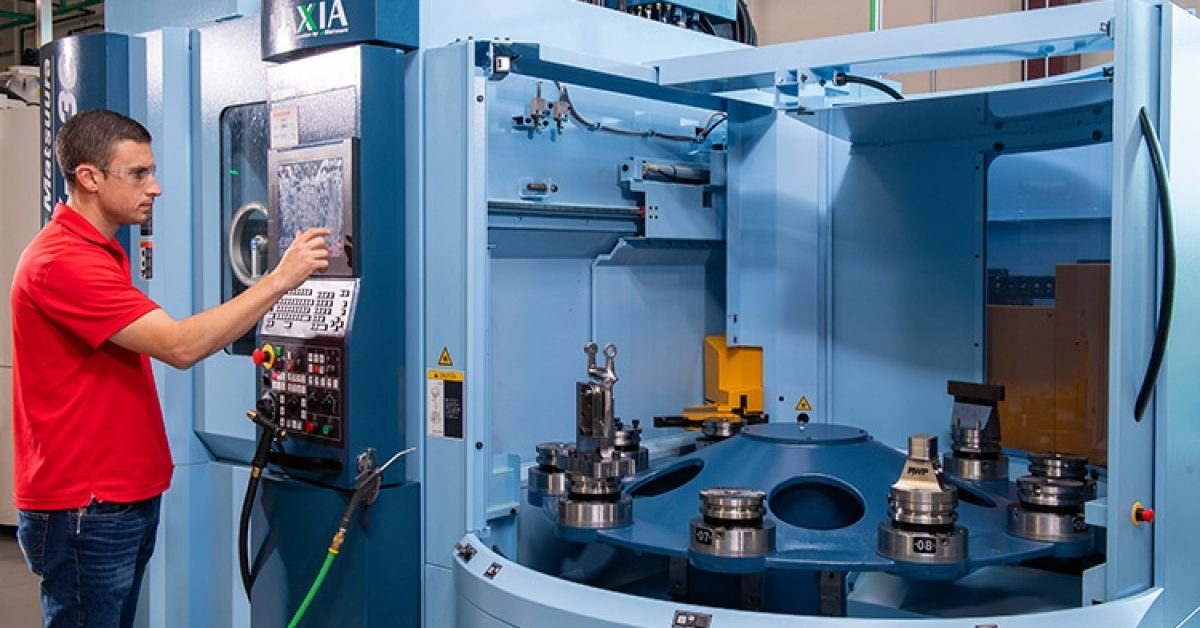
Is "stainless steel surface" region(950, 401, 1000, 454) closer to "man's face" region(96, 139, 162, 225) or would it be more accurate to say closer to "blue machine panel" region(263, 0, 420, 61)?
"blue machine panel" region(263, 0, 420, 61)

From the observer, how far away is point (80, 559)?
2270 millimetres

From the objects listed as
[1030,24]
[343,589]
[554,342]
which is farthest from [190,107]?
[1030,24]

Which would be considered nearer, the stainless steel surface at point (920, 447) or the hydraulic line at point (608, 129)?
the stainless steel surface at point (920, 447)

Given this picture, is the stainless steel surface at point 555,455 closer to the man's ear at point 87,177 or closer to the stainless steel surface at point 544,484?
the stainless steel surface at point 544,484

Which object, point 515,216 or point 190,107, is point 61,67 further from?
point 515,216

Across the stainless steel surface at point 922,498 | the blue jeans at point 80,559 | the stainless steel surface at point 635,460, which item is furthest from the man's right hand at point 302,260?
the stainless steel surface at point 922,498

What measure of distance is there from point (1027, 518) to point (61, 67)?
2574 millimetres

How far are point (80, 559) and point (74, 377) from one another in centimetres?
34

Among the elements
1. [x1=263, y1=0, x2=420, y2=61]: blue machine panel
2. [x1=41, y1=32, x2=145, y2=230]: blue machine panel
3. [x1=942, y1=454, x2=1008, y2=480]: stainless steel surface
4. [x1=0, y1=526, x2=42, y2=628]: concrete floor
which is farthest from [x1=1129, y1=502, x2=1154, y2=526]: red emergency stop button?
[x1=0, y1=526, x2=42, y2=628]: concrete floor

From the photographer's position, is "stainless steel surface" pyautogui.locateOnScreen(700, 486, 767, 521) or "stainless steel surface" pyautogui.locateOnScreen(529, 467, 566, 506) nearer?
"stainless steel surface" pyautogui.locateOnScreen(700, 486, 767, 521)

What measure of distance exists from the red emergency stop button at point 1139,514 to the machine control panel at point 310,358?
1.49 meters

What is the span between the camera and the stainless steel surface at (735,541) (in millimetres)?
2164

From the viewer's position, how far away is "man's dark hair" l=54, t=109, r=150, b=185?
2283mm

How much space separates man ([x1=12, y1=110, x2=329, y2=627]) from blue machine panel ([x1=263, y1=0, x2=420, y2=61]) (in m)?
0.40
